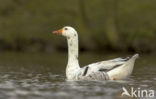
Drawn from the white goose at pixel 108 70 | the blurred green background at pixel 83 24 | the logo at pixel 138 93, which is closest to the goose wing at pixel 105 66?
the white goose at pixel 108 70

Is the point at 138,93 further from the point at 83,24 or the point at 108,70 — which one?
the point at 83,24

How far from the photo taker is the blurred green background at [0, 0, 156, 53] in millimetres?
39656

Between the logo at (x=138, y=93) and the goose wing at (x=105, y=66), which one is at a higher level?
the goose wing at (x=105, y=66)

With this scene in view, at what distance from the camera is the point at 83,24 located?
40.8m

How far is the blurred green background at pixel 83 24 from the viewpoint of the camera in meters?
39.7

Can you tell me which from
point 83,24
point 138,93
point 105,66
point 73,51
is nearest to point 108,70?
point 105,66

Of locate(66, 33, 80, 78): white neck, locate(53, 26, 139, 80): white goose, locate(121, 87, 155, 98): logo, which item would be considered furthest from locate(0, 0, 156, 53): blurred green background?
locate(121, 87, 155, 98): logo

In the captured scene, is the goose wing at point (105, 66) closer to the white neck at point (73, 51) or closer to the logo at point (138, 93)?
the white neck at point (73, 51)

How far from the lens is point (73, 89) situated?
480 inches

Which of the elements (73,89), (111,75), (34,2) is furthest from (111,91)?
(34,2)

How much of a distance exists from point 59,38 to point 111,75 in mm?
27670

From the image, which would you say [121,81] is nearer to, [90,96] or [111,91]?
[111,91]

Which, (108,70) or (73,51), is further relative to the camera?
(73,51)

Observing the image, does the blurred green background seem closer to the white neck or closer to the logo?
the white neck
